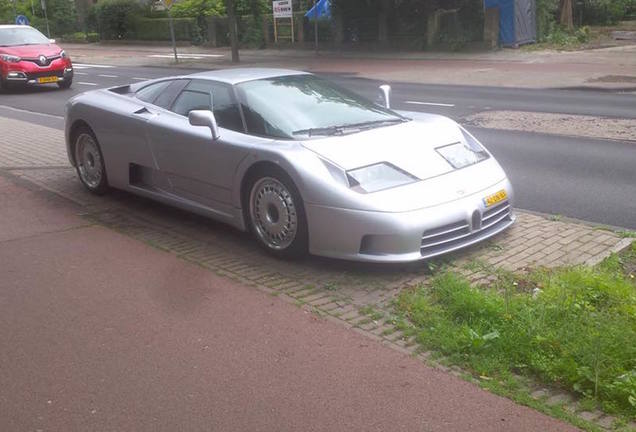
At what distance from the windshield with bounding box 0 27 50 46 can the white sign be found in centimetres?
1550

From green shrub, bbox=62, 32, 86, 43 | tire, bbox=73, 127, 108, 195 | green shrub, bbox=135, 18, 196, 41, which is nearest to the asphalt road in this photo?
tire, bbox=73, 127, 108, 195

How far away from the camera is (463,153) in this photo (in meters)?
6.09

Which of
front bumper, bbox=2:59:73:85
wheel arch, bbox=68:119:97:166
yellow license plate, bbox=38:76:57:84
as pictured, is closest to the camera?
wheel arch, bbox=68:119:97:166

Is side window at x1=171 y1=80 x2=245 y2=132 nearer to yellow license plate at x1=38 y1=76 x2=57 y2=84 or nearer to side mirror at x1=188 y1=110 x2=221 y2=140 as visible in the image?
side mirror at x1=188 y1=110 x2=221 y2=140

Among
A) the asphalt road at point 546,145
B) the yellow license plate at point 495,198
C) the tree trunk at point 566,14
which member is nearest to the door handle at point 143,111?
the yellow license plate at point 495,198

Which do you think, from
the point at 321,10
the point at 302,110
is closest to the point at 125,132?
the point at 302,110

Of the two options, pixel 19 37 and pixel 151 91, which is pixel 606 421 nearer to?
pixel 151 91

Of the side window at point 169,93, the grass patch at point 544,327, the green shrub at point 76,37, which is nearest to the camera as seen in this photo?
the grass patch at point 544,327

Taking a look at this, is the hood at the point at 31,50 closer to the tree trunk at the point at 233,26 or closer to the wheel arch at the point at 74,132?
the tree trunk at the point at 233,26

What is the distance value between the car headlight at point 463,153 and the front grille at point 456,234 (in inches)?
17.0

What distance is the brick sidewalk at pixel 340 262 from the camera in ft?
15.9

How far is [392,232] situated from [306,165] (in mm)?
804

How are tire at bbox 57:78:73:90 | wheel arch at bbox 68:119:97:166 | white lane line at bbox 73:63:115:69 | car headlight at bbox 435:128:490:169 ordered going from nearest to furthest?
car headlight at bbox 435:128:490:169, wheel arch at bbox 68:119:97:166, tire at bbox 57:78:73:90, white lane line at bbox 73:63:115:69

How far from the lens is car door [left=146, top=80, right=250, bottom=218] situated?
6117 millimetres
